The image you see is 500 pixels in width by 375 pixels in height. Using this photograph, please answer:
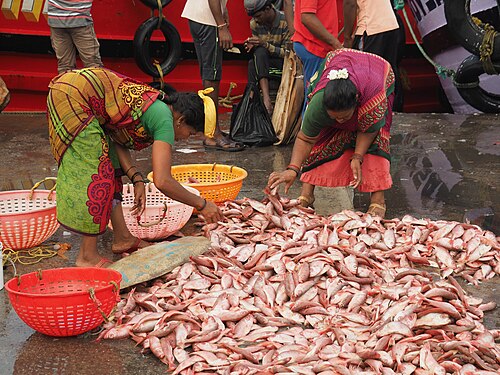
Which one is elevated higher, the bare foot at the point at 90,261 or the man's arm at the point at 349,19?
the man's arm at the point at 349,19

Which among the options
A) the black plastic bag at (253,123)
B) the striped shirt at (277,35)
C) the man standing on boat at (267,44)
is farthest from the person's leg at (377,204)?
the striped shirt at (277,35)

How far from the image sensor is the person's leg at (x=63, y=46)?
28.3 ft

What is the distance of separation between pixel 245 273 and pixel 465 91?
8.02 m

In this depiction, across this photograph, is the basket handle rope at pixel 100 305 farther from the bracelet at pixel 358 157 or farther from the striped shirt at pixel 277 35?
the striped shirt at pixel 277 35

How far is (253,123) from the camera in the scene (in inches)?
351

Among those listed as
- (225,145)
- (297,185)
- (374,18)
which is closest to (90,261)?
(297,185)

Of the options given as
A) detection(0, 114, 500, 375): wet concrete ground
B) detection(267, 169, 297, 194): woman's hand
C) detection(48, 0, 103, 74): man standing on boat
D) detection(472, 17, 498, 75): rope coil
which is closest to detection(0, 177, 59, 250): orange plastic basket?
detection(0, 114, 500, 375): wet concrete ground

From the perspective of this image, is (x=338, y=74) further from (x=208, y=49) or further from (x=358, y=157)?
(x=208, y=49)

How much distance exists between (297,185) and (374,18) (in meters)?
1.95

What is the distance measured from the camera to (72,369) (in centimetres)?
348

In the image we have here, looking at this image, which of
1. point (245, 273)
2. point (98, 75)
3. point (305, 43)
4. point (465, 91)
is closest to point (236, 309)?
point (245, 273)

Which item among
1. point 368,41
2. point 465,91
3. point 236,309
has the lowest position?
point 465,91

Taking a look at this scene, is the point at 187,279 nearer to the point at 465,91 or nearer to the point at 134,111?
the point at 134,111

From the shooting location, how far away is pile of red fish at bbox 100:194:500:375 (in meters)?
3.40
